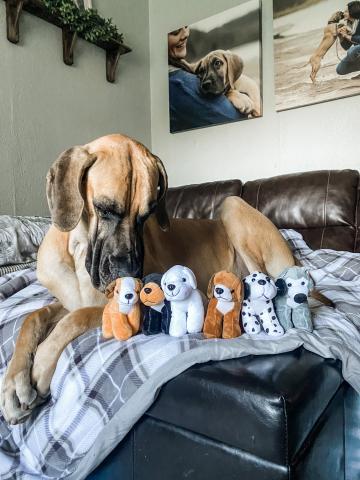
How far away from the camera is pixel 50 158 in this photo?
2455mm

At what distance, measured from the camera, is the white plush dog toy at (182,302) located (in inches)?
33.2

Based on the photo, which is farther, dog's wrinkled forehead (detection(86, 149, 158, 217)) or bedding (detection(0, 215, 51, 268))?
bedding (detection(0, 215, 51, 268))

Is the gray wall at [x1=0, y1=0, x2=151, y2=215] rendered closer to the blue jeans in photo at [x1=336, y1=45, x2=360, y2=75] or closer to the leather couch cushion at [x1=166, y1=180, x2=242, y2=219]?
the leather couch cushion at [x1=166, y1=180, x2=242, y2=219]

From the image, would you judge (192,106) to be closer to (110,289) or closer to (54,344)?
(110,289)

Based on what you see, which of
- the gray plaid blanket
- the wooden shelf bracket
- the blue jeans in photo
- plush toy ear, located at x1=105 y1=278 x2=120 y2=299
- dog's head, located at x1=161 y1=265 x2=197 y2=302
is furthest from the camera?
the blue jeans in photo

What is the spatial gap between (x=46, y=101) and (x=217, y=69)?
4.09 feet

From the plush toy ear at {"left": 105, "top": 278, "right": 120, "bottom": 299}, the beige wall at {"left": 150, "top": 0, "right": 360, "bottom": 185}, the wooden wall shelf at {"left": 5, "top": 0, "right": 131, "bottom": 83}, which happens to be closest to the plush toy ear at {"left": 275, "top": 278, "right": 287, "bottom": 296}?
the plush toy ear at {"left": 105, "top": 278, "right": 120, "bottom": 299}

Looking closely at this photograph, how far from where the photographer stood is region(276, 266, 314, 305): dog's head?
0.87 meters

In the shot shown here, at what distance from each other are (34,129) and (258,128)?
1505mm

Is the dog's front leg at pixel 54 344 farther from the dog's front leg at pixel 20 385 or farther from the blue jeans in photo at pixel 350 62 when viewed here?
the blue jeans in photo at pixel 350 62

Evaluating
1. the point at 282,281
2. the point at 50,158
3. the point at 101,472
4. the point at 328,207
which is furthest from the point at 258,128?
the point at 101,472

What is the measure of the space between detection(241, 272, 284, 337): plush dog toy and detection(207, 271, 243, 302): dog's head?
3cm

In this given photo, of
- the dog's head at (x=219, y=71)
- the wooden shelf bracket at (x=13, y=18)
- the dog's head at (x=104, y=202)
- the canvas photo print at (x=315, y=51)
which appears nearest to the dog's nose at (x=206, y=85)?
the dog's head at (x=219, y=71)

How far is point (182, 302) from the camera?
0.87 m
